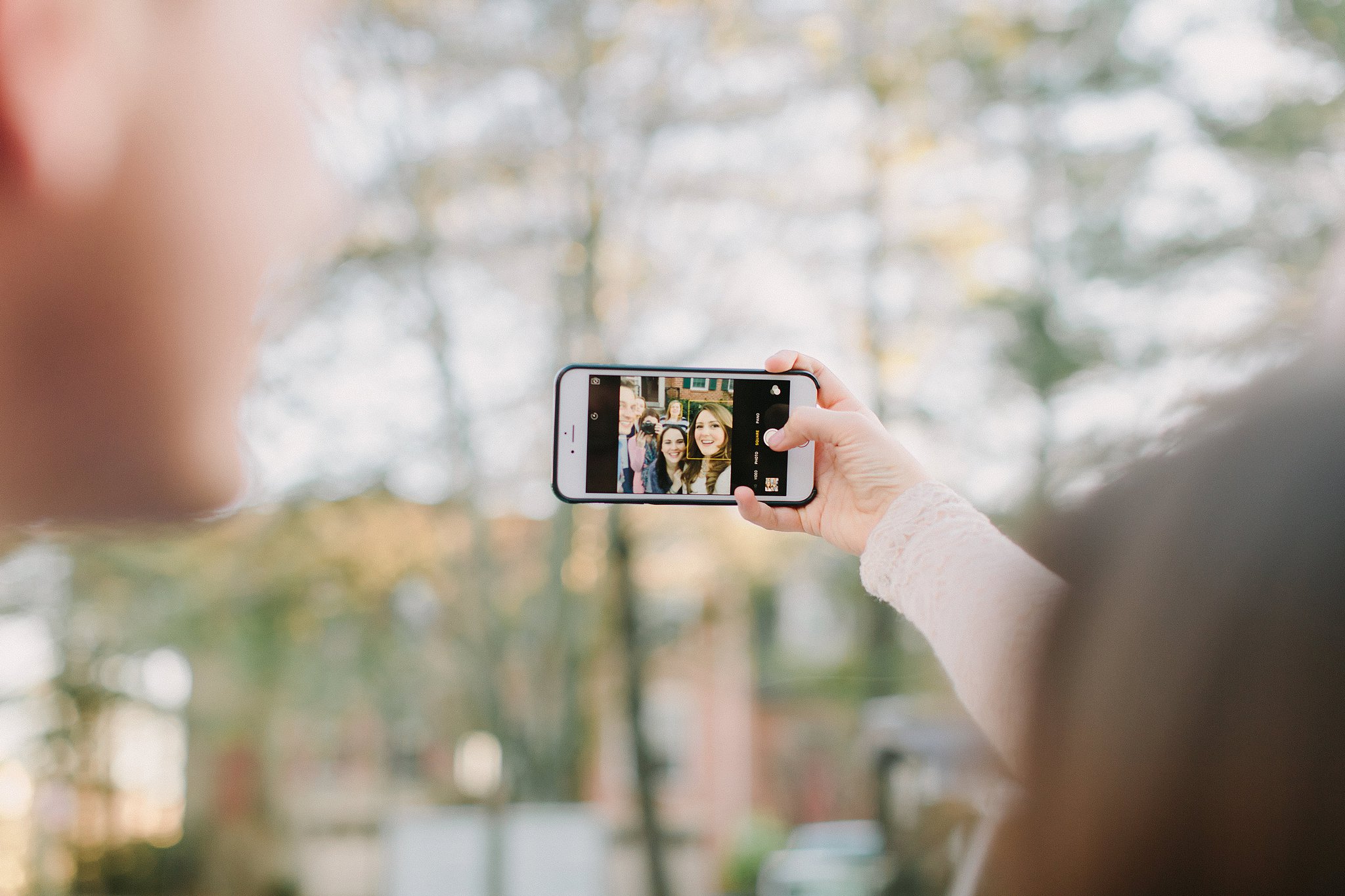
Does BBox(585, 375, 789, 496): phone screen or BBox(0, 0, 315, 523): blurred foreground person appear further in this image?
BBox(585, 375, 789, 496): phone screen

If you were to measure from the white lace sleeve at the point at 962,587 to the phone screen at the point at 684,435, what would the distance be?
0.13m

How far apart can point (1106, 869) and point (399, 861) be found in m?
4.96

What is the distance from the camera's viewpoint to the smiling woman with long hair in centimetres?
83

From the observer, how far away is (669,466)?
83 cm

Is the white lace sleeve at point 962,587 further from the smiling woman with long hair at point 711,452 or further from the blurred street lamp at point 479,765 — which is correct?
the blurred street lamp at point 479,765

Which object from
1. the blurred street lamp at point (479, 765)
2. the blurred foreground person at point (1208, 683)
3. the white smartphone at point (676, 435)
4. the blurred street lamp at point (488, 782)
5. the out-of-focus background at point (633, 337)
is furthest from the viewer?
the blurred street lamp at point (479, 765)

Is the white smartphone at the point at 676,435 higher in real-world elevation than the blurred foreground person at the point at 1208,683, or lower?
higher

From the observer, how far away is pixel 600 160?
4344mm

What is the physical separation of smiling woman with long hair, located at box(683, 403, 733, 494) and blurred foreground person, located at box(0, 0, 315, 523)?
472mm

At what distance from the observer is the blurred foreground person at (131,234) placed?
0.98 feet

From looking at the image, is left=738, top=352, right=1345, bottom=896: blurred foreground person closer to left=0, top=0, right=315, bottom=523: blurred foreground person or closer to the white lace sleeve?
the white lace sleeve

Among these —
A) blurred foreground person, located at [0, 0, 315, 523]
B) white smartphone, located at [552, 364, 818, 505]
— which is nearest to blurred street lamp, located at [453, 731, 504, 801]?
white smartphone, located at [552, 364, 818, 505]

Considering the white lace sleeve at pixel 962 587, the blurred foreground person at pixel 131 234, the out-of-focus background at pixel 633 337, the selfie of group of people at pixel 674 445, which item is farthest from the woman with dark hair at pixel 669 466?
the out-of-focus background at pixel 633 337

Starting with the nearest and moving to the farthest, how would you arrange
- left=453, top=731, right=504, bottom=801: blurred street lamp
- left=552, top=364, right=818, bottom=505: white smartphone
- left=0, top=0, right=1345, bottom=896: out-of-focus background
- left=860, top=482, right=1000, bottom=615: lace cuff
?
left=860, top=482, right=1000, bottom=615: lace cuff
left=552, top=364, right=818, bottom=505: white smartphone
left=0, top=0, right=1345, bottom=896: out-of-focus background
left=453, top=731, right=504, bottom=801: blurred street lamp
